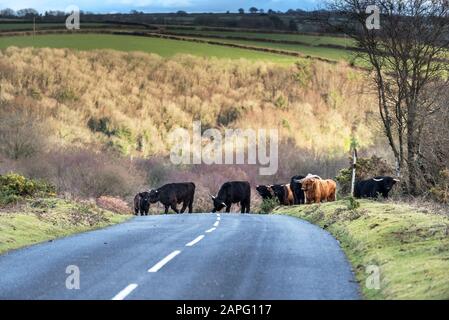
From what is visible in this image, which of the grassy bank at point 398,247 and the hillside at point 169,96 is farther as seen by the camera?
the hillside at point 169,96

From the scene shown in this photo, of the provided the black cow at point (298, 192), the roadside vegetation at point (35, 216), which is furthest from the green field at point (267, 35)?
the roadside vegetation at point (35, 216)

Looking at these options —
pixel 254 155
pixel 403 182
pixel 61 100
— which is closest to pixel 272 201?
pixel 403 182

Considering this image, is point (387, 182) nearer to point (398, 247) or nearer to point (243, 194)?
point (243, 194)

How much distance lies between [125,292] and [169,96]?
351 feet

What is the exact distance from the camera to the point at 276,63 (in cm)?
11850

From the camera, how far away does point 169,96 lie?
4616 inches

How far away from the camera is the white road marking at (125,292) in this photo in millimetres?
10805

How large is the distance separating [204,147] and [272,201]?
52.9 meters

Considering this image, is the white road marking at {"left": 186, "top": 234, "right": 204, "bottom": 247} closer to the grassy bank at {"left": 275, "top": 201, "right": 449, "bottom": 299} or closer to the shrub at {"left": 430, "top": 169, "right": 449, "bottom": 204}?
the grassy bank at {"left": 275, "top": 201, "right": 449, "bottom": 299}

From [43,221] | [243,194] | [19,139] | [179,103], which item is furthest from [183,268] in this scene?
[179,103]

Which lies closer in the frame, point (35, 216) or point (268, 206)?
point (35, 216)

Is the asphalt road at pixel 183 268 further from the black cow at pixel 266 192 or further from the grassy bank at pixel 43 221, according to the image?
the black cow at pixel 266 192

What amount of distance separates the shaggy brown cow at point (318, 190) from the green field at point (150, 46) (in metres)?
75.7
